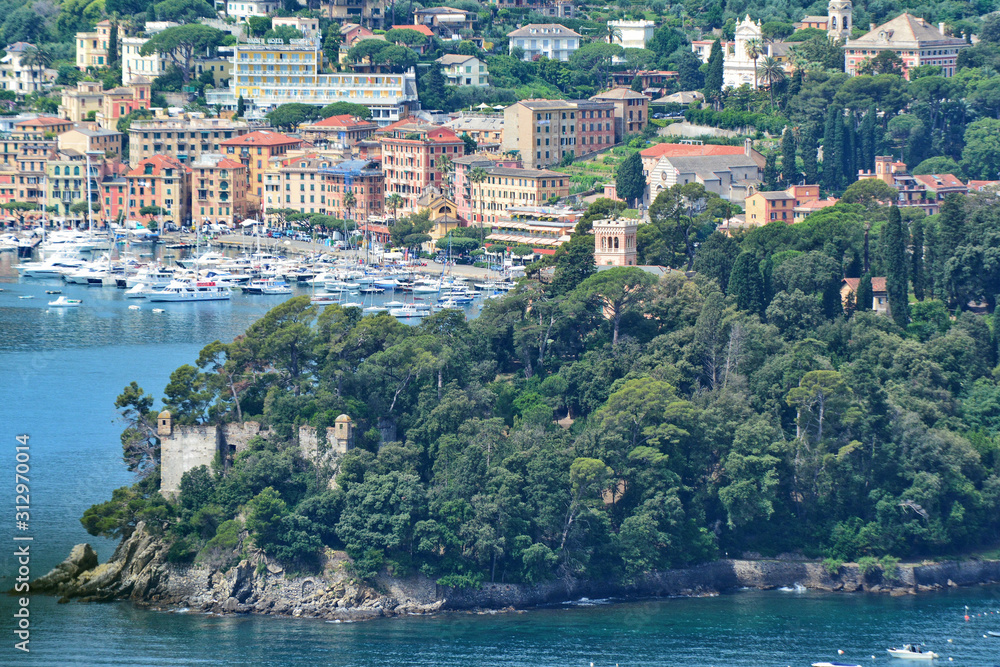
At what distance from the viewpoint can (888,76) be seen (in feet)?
350

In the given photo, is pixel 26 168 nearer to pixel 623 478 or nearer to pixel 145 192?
pixel 145 192

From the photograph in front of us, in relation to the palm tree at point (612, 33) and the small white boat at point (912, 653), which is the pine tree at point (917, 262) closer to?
the small white boat at point (912, 653)

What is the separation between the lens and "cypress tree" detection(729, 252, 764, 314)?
67.6 meters

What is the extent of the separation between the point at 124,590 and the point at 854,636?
59.6ft

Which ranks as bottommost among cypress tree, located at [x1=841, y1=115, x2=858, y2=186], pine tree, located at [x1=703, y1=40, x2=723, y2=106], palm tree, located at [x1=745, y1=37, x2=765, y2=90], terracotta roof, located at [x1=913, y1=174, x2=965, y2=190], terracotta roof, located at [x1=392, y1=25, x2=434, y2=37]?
terracotta roof, located at [x1=913, y1=174, x2=965, y2=190]

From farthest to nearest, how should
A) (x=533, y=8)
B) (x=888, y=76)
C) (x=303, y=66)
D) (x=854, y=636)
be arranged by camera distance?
(x=533, y=8) < (x=303, y=66) < (x=888, y=76) < (x=854, y=636)

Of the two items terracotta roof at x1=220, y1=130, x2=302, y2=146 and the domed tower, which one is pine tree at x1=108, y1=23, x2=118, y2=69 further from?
the domed tower

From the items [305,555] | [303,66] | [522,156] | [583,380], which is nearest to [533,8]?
[303,66]

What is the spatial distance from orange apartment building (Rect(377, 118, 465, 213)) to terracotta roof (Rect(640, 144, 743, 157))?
43.1ft

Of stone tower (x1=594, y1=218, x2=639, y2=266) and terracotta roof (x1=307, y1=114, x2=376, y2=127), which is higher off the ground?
terracotta roof (x1=307, y1=114, x2=376, y2=127)

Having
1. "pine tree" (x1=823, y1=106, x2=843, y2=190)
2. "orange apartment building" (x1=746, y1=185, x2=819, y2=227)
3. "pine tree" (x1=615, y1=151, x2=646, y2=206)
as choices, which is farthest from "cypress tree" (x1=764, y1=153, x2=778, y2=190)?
"orange apartment building" (x1=746, y1=185, x2=819, y2=227)

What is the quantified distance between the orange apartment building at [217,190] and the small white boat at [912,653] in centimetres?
7138

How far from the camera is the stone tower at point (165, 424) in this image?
57812mm

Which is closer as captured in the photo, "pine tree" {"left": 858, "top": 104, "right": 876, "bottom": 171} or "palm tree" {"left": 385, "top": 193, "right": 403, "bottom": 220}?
"pine tree" {"left": 858, "top": 104, "right": 876, "bottom": 171}
